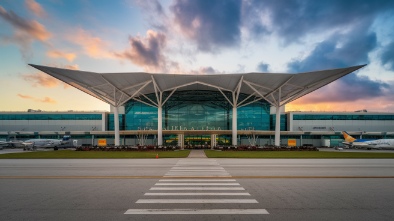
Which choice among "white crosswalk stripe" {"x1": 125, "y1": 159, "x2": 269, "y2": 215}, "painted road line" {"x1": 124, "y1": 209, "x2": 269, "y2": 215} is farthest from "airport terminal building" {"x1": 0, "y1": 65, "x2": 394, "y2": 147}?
"painted road line" {"x1": 124, "y1": 209, "x2": 269, "y2": 215}

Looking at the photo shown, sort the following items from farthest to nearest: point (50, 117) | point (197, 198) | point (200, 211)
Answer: point (50, 117)
point (197, 198)
point (200, 211)

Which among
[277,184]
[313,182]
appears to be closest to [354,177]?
[313,182]

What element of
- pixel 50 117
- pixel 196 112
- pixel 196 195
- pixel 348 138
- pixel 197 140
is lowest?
pixel 197 140

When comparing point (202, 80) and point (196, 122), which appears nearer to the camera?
point (202, 80)

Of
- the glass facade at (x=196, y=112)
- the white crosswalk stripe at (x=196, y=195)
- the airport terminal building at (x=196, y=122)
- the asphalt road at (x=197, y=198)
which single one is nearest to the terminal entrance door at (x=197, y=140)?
the airport terminal building at (x=196, y=122)

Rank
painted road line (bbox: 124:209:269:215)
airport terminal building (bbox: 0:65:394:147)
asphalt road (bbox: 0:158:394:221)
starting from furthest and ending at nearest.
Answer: airport terminal building (bbox: 0:65:394:147) < painted road line (bbox: 124:209:269:215) < asphalt road (bbox: 0:158:394:221)

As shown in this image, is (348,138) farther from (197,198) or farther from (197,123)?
(197,198)

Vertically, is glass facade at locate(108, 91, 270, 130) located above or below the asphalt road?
above

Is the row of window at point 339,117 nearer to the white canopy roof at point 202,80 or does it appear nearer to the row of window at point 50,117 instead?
the white canopy roof at point 202,80

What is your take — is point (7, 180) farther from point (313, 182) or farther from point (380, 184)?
point (380, 184)

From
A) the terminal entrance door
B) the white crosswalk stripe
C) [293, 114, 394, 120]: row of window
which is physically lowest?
the terminal entrance door

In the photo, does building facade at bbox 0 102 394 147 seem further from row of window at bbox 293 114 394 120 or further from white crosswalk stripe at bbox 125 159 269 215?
white crosswalk stripe at bbox 125 159 269 215

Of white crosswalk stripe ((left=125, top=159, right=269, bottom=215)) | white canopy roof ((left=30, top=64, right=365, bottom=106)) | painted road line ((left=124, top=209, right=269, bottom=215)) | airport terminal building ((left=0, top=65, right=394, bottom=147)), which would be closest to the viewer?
painted road line ((left=124, top=209, right=269, bottom=215))

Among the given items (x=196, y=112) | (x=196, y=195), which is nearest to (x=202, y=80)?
(x=196, y=112)
